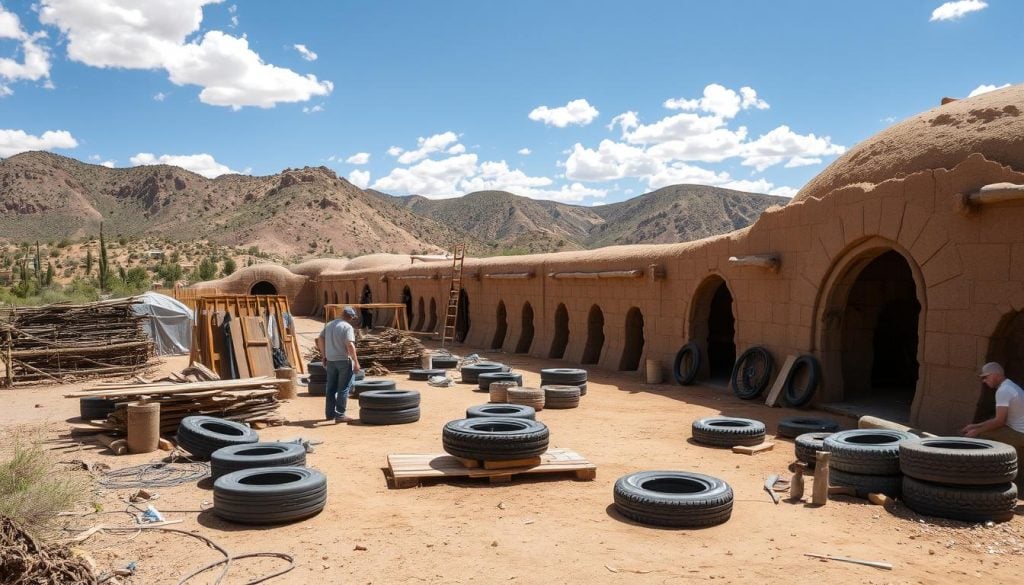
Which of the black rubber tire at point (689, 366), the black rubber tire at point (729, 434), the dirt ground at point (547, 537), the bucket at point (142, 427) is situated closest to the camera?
the dirt ground at point (547, 537)

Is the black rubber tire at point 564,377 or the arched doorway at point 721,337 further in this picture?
the arched doorway at point 721,337

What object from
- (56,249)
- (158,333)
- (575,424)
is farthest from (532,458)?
(56,249)

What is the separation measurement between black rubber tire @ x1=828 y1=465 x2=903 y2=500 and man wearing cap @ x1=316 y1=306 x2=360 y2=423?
7406 mm

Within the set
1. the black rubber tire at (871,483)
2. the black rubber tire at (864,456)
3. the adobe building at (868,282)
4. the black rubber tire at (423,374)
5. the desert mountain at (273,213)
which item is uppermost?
the desert mountain at (273,213)

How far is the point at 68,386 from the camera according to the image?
17562 millimetres

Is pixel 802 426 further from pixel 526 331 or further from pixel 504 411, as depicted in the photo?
pixel 526 331

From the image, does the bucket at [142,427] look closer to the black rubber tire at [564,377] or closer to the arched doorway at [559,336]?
the black rubber tire at [564,377]

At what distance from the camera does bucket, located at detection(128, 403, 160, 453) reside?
1031cm

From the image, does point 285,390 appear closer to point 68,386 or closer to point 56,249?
point 68,386

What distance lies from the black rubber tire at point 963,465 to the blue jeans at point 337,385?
8.37 meters

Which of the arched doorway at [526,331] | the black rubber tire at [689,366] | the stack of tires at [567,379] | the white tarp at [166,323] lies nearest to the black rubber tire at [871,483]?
the stack of tires at [567,379]

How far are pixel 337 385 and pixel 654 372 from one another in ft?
25.6

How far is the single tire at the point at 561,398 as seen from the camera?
46.9ft

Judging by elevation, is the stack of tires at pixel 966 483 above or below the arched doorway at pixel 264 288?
below
